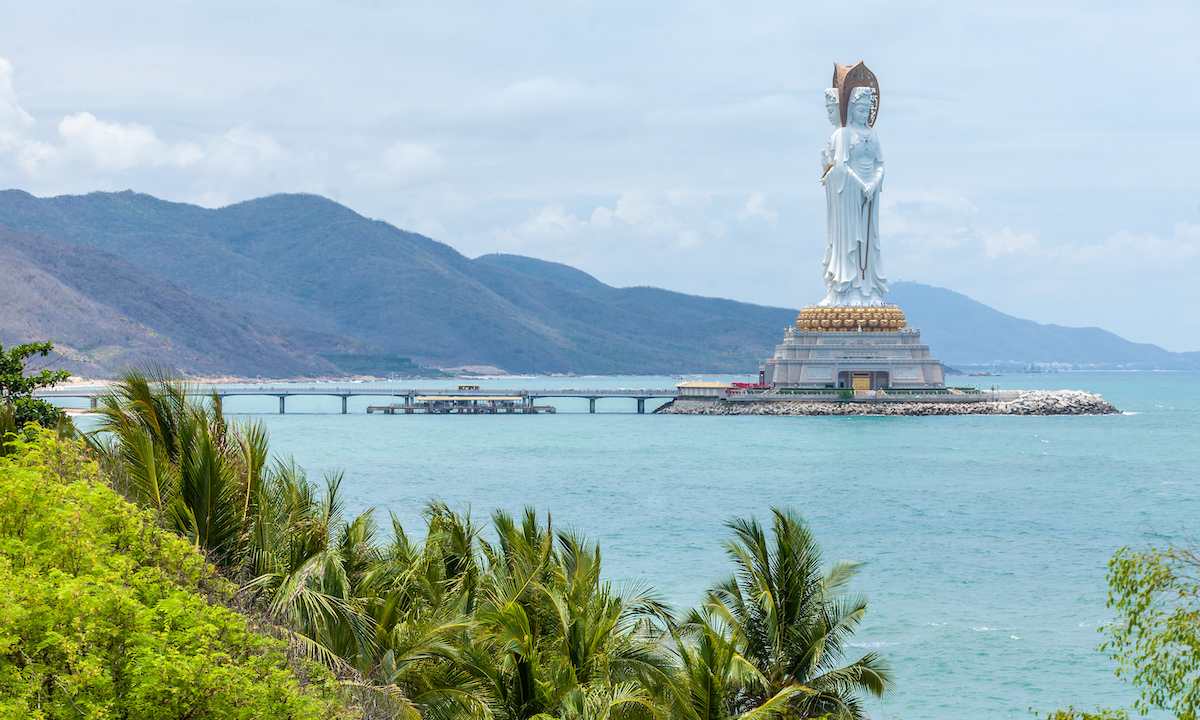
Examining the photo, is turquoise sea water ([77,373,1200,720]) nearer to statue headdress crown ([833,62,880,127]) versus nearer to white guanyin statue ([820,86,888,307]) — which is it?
white guanyin statue ([820,86,888,307])

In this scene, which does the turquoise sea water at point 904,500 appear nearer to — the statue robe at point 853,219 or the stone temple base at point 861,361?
the stone temple base at point 861,361

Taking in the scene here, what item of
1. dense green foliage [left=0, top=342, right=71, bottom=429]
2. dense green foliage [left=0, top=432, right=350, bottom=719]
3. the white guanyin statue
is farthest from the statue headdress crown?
dense green foliage [left=0, top=432, right=350, bottom=719]

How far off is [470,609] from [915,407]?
265 feet

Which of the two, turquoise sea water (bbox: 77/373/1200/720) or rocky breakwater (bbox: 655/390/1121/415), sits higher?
rocky breakwater (bbox: 655/390/1121/415)

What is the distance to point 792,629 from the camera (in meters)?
13.4

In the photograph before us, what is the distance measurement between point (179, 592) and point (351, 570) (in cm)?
424

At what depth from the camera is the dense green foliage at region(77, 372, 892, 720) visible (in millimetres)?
11625

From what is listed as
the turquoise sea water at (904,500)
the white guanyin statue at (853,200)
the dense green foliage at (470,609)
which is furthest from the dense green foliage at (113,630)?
the white guanyin statue at (853,200)

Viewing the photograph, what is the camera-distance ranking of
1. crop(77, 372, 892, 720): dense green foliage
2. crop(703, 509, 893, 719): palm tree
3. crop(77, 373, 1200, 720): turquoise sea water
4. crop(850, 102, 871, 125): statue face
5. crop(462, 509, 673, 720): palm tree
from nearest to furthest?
1. crop(77, 372, 892, 720): dense green foliage
2. crop(462, 509, 673, 720): palm tree
3. crop(703, 509, 893, 719): palm tree
4. crop(77, 373, 1200, 720): turquoise sea water
5. crop(850, 102, 871, 125): statue face

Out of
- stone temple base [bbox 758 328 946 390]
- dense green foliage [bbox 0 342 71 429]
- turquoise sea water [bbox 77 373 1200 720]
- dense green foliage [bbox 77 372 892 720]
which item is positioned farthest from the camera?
stone temple base [bbox 758 328 946 390]

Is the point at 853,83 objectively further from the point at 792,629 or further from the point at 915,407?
the point at 792,629

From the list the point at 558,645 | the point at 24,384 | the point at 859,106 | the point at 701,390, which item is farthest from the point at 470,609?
the point at 701,390

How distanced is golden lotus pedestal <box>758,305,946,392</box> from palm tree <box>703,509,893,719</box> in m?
79.6

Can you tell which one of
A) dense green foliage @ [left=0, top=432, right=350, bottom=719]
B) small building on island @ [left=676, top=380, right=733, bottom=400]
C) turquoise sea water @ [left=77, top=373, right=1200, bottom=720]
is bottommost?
turquoise sea water @ [left=77, top=373, right=1200, bottom=720]
